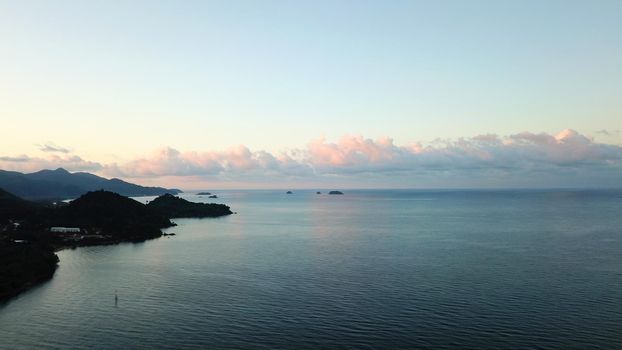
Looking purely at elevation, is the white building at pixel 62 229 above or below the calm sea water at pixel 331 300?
above

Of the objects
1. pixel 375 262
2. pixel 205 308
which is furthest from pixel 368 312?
pixel 375 262

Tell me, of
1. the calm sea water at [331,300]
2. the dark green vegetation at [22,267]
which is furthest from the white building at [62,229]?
the dark green vegetation at [22,267]

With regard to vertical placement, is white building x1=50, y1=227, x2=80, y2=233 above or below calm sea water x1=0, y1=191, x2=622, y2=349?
above

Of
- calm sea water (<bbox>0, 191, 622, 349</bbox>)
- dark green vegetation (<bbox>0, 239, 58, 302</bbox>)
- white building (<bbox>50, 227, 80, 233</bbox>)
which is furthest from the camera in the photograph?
white building (<bbox>50, 227, 80, 233</bbox>)

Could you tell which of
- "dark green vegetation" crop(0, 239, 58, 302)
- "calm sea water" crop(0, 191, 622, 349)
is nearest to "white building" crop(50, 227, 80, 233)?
"calm sea water" crop(0, 191, 622, 349)

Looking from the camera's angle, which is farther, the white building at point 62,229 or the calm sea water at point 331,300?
the white building at point 62,229

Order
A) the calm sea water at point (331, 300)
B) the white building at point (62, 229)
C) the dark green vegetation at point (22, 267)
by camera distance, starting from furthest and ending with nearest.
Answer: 1. the white building at point (62, 229)
2. the dark green vegetation at point (22, 267)
3. the calm sea water at point (331, 300)

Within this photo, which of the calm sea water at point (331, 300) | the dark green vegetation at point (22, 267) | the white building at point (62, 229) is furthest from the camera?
the white building at point (62, 229)

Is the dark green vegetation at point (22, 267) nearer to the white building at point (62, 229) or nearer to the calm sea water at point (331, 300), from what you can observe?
the calm sea water at point (331, 300)

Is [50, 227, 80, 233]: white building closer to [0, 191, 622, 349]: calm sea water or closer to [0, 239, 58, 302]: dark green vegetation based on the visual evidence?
[0, 191, 622, 349]: calm sea water

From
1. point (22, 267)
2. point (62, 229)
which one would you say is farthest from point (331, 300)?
point (62, 229)

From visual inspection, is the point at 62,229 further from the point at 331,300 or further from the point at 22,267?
the point at 331,300
